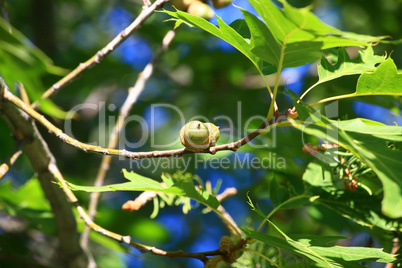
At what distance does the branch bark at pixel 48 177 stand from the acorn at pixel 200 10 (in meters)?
0.59

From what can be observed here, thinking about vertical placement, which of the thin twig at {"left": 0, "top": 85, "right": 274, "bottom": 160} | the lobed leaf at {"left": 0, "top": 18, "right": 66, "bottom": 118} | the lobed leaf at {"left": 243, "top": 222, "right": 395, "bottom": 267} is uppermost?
the lobed leaf at {"left": 0, "top": 18, "right": 66, "bottom": 118}

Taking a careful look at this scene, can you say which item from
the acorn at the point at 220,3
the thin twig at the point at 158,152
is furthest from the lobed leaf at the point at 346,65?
the acorn at the point at 220,3

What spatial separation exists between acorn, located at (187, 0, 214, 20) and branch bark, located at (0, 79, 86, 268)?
23.4 inches

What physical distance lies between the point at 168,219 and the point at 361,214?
1498mm

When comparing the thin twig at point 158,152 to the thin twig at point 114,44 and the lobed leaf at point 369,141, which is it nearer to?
the lobed leaf at point 369,141

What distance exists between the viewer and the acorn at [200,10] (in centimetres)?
128

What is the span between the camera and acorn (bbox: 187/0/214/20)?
1.28m

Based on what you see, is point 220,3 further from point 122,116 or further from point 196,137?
point 196,137

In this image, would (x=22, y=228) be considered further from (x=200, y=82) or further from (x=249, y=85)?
(x=249, y=85)

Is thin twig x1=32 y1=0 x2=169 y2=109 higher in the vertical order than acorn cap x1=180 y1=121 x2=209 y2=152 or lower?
higher

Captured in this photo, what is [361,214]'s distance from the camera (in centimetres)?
108

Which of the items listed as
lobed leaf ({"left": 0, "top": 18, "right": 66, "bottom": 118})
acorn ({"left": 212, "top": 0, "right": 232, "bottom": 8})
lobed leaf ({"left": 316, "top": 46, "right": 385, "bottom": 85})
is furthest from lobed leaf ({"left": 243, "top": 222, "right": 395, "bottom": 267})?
acorn ({"left": 212, "top": 0, "right": 232, "bottom": 8})

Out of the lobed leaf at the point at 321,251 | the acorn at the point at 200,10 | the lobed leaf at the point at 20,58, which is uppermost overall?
the acorn at the point at 200,10

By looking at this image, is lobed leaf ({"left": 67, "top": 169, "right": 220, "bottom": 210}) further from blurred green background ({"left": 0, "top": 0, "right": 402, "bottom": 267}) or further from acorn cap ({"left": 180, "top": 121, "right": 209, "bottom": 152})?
blurred green background ({"left": 0, "top": 0, "right": 402, "bottom": 267})
